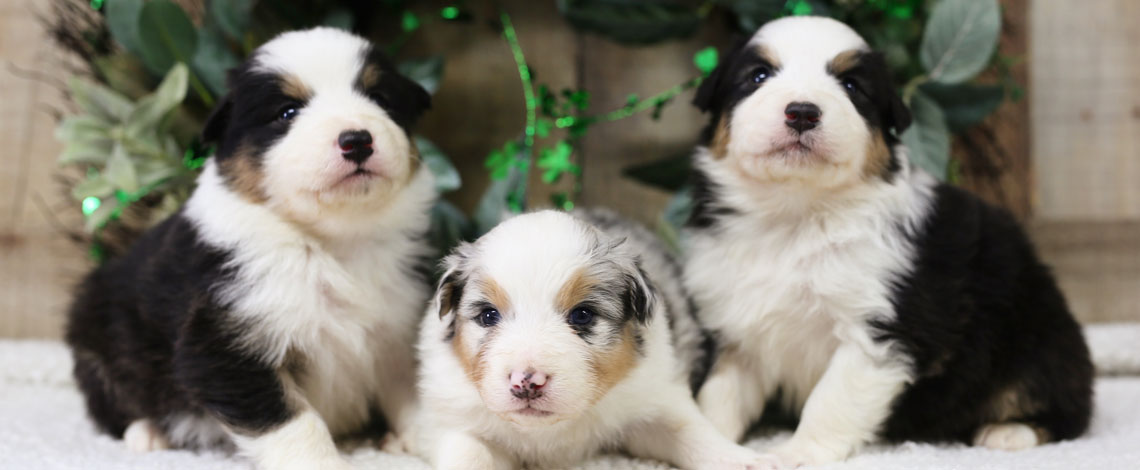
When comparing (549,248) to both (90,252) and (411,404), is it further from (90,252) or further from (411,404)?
(90,252)

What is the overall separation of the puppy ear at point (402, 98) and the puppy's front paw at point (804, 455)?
173cm

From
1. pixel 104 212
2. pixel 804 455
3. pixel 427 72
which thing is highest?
pixel 427 72

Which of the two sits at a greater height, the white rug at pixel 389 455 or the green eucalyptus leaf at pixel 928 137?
the green eucalyptus leaf at pixel 928 137

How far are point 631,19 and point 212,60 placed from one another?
1.95 meters

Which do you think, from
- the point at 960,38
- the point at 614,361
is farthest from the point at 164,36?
the point at 960,38

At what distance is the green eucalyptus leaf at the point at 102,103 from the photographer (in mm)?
4281

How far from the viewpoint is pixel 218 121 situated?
3355 millimetres

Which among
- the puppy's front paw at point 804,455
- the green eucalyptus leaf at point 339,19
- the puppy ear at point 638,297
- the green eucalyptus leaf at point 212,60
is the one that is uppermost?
the puppy ear at point 638,297

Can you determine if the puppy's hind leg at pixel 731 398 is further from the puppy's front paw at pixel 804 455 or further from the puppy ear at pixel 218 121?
the puppy ear at pixel 218 121

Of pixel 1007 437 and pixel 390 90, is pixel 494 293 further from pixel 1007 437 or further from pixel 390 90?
pixel 1007 437

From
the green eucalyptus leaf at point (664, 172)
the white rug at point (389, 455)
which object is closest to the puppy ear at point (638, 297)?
the white rug at point (389, 455)

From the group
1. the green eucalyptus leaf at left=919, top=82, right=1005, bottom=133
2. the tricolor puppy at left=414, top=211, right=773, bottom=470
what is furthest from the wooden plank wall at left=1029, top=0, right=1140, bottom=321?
the tricolor puppy at left=414, top=211, right=773, bottom=470

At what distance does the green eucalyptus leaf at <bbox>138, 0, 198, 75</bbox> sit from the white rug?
1613 mm

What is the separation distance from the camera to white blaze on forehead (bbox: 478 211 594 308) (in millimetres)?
2752
